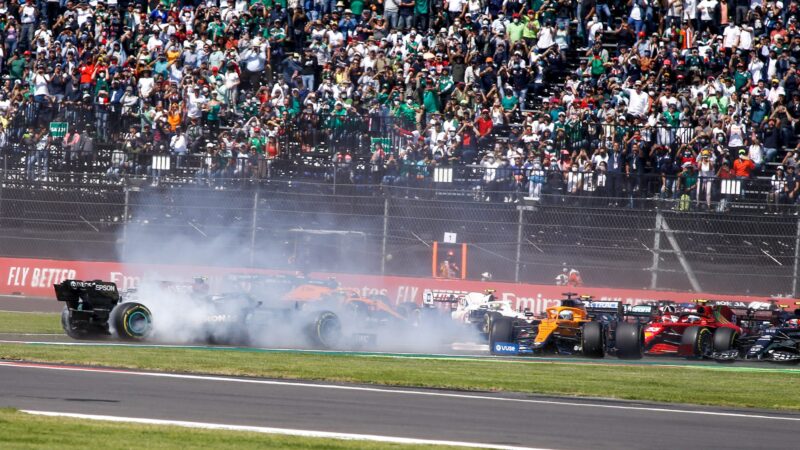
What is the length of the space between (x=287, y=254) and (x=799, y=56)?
12.9 metres

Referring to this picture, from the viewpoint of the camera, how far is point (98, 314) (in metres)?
20.8

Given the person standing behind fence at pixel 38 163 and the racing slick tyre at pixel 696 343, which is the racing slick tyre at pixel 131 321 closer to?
the racing slick tyre at pixel 696 343

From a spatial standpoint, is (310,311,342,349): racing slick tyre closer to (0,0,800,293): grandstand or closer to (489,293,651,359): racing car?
(489,293,651,359): racing car

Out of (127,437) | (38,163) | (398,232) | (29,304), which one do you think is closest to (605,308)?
(398,232)

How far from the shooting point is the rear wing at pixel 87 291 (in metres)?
20.5

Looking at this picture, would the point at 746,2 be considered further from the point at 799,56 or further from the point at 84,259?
the point at 84,259

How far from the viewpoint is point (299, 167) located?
29141 mm

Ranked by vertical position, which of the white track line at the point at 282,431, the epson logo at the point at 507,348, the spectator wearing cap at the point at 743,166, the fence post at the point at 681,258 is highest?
the spectator wearing cap at the point at 743,166

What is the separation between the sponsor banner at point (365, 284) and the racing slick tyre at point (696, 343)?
12.6ft

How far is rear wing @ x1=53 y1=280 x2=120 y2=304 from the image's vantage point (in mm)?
20547

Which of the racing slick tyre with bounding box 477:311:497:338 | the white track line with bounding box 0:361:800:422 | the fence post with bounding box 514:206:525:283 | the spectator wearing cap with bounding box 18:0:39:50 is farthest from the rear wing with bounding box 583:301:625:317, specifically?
the spectator wearing cap with bounding box 18:0:39:50

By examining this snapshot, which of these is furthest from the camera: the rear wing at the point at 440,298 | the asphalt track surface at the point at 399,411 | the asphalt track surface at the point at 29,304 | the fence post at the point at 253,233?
the fence post at the point at 253,233

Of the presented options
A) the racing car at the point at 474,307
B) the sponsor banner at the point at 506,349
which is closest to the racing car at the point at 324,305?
the racing car at the point at 474,307

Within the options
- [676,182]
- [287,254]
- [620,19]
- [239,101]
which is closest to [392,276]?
[287,254]
